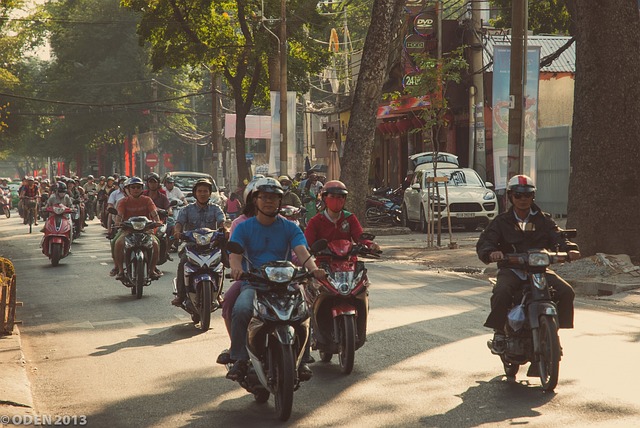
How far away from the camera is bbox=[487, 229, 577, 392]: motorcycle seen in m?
8.19

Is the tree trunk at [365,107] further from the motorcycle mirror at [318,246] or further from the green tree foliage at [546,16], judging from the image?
the motorcycle mirror at [318,246]

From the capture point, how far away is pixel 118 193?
78.4ft

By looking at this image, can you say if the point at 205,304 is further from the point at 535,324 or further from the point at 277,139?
the point at 277,139

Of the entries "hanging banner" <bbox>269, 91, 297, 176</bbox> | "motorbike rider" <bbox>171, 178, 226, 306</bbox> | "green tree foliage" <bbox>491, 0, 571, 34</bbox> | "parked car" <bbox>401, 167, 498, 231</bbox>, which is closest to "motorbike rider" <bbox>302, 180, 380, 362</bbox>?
"motorbike rider" <bbox>171, 178, 226, 306</bbox>

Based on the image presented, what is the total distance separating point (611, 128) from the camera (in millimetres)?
17406

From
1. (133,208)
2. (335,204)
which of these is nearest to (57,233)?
(133,208)

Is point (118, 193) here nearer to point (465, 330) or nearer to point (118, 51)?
point (465, 330)

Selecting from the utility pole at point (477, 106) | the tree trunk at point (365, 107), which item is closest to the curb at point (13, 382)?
the tree trunk at point (365, 107)

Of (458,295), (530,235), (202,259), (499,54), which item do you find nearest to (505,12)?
(499,54)

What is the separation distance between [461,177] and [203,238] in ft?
64.6

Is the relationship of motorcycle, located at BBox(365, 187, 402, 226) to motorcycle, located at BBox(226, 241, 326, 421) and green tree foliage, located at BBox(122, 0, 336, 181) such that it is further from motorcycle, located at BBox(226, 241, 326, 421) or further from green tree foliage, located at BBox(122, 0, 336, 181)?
motorcycle, located at BBox(226, 241, 326, 421)

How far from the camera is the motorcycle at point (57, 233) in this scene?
73.4 ft

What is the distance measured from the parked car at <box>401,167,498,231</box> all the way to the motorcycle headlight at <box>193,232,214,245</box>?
1698 centimetres

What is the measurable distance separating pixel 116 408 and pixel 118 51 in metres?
70.5
